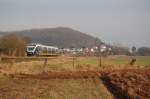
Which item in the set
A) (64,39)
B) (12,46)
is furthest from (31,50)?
(64,39)

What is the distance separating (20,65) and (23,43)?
70.1ft

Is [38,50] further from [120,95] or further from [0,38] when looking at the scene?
[120,95]

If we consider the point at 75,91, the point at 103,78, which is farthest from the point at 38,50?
the point at 75,91

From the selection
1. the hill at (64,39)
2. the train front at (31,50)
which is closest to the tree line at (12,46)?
the train front at (31,50)

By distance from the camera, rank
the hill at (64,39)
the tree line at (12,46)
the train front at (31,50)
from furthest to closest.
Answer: the hill at (64,39) → the train front at (31,50) → the tree line at (12,46)

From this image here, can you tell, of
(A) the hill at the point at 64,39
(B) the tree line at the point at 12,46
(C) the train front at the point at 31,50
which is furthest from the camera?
(A) the hill at the point at 64,39

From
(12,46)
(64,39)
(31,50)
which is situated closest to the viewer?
(12,46)

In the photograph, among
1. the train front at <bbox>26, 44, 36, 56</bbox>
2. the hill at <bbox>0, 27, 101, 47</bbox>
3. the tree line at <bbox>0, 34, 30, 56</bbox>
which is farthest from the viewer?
the hill at <bbox>0, 27, 101, 47</bbox>

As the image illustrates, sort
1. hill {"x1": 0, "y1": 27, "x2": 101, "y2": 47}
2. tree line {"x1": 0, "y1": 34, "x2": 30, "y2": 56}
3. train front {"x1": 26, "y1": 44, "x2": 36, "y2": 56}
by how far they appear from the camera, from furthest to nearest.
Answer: hill {"x1": 0, "y1": 27, "x2": 101, "y2": 47}, train front {"x1": 26, "y1": 44, "x2": 36, "y2": 56}, tree line {"x1": 0, "y1": 34, "x2": 30, "y2": 56}

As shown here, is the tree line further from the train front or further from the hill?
the hill

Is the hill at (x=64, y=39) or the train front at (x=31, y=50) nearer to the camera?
the train front at (x=31, y=50)

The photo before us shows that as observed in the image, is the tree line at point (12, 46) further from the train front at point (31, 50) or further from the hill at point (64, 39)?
the hill at point (64, 39)

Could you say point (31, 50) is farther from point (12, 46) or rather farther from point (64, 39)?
point (64, 39)

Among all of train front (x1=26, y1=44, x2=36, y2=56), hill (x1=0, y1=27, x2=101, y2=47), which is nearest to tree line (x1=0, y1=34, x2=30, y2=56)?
train front (x1=26, y1=44, x2=36, y2=56)
